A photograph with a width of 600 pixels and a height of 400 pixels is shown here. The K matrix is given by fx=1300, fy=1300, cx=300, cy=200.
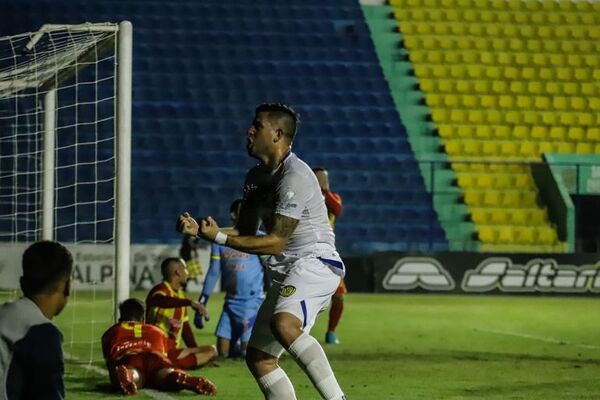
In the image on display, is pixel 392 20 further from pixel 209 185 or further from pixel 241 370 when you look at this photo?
pixel 241 370

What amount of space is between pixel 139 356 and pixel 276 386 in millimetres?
2803

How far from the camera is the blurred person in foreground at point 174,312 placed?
1069cm

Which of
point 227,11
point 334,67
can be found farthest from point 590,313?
point 227,11

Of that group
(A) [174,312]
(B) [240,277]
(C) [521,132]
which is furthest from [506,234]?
(A) [174,312]

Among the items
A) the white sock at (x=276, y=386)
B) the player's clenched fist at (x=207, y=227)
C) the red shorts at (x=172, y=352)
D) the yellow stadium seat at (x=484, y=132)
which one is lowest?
the red shorts at (x=172, y=352)

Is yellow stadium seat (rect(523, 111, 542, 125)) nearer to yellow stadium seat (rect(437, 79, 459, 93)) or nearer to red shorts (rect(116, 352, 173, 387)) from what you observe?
yellow stadium seat (rect(437, 79, 459, 93))

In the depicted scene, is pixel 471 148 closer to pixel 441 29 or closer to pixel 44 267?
pixel 441 29

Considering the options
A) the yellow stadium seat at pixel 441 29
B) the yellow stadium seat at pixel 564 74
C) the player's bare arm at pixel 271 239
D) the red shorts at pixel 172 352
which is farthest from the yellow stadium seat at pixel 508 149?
the player's bare arm at pixel 271 239

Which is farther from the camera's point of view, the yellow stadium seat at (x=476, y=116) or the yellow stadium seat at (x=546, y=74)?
the yellow stadium seat at (x=546, y=74)

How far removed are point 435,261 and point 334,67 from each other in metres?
6.83

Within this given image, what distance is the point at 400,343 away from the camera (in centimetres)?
1451

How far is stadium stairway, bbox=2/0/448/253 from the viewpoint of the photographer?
84.3 ft

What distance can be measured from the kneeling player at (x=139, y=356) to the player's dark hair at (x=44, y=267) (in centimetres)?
491

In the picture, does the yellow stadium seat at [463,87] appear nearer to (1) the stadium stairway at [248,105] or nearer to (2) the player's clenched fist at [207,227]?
(1) the stadium stairway at [248,105]
